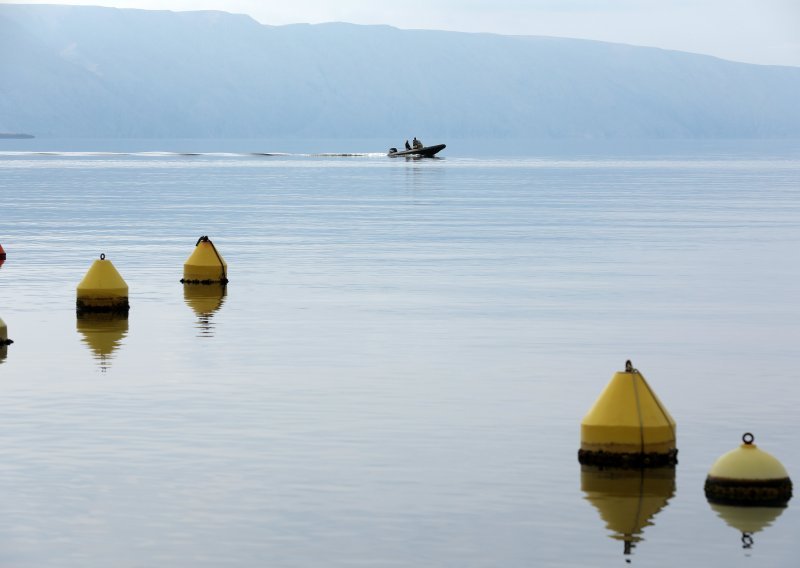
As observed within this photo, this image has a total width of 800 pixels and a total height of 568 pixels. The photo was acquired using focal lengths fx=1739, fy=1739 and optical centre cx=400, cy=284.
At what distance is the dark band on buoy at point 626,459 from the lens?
17594 mm

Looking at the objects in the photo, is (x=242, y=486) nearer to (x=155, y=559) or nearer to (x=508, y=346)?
(x=155, y=559)

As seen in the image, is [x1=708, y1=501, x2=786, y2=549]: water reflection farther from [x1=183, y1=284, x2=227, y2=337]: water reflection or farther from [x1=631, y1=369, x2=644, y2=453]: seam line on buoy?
[x1=183, y1=284, x2=227, y2=337]: water reflection

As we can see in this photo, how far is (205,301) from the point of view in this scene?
118 ft

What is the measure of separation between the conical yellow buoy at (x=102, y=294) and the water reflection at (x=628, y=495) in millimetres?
17364

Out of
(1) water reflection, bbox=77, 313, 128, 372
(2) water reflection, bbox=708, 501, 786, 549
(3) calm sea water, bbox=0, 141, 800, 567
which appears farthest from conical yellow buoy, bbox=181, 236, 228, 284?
(2) water reflection, bbox=708, 501, 786, 549

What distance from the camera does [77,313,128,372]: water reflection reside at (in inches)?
1055

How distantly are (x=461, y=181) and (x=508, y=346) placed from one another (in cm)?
9259

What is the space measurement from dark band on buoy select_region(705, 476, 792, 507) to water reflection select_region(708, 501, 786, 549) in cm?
14

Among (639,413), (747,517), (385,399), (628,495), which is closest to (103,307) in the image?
(385,399)

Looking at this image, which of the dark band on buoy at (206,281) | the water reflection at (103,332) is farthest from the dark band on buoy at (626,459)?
the dark band on buoy at (206,281)

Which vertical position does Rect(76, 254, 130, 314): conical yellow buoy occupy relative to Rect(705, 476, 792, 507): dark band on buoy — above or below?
above

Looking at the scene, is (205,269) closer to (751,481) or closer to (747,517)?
(751,481)

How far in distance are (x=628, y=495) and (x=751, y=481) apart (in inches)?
47.2

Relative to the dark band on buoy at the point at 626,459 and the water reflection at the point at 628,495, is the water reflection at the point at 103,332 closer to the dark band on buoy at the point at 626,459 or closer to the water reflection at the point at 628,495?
the dark band on buoy at the point at 626,459
